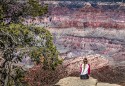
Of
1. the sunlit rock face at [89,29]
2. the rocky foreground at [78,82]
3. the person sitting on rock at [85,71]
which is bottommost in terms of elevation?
the sunlit rock face at [89,29]

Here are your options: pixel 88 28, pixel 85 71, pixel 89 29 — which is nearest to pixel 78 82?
pixel 85 71

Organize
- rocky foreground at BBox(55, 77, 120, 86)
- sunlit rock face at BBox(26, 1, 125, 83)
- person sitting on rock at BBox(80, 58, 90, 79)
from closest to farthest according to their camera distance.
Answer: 1. rocky foreground at BBox(55, 77, 120, 86)
2. person sitting on rock at BBox(80, 58, 90, 79)
3. sunlit rock face at BBox(26, 1, 125, 83)

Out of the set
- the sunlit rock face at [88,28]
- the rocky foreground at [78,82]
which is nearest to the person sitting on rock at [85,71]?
the rocky foreground at [78,82]

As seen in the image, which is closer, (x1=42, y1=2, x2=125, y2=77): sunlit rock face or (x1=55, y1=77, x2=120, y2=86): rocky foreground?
(x1=55, y1=77, x2=120, y2=86): rocky foreground

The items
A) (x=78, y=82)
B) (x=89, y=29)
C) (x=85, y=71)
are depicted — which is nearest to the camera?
(x=78, y=82)

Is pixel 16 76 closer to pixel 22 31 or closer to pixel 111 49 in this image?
pixel 22 31

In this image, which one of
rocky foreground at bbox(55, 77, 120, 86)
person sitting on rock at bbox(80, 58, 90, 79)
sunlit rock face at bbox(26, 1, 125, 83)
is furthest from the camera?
sunlit rock face at bbox(26, 1, 125, 83)

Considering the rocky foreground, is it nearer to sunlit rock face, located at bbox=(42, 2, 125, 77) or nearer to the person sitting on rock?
the person sitting on rock

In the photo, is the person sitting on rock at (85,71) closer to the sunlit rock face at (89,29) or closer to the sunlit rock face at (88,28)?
the sunlit rock face at (88,28)

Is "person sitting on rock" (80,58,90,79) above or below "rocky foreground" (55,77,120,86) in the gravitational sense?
above

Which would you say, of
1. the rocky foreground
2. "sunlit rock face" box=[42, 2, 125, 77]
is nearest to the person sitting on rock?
the rocky foreground

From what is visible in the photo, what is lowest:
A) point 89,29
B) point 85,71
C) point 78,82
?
point 89,29

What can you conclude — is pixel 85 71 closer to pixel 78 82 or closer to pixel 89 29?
pixel 78 82

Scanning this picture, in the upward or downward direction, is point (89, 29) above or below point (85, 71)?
below
